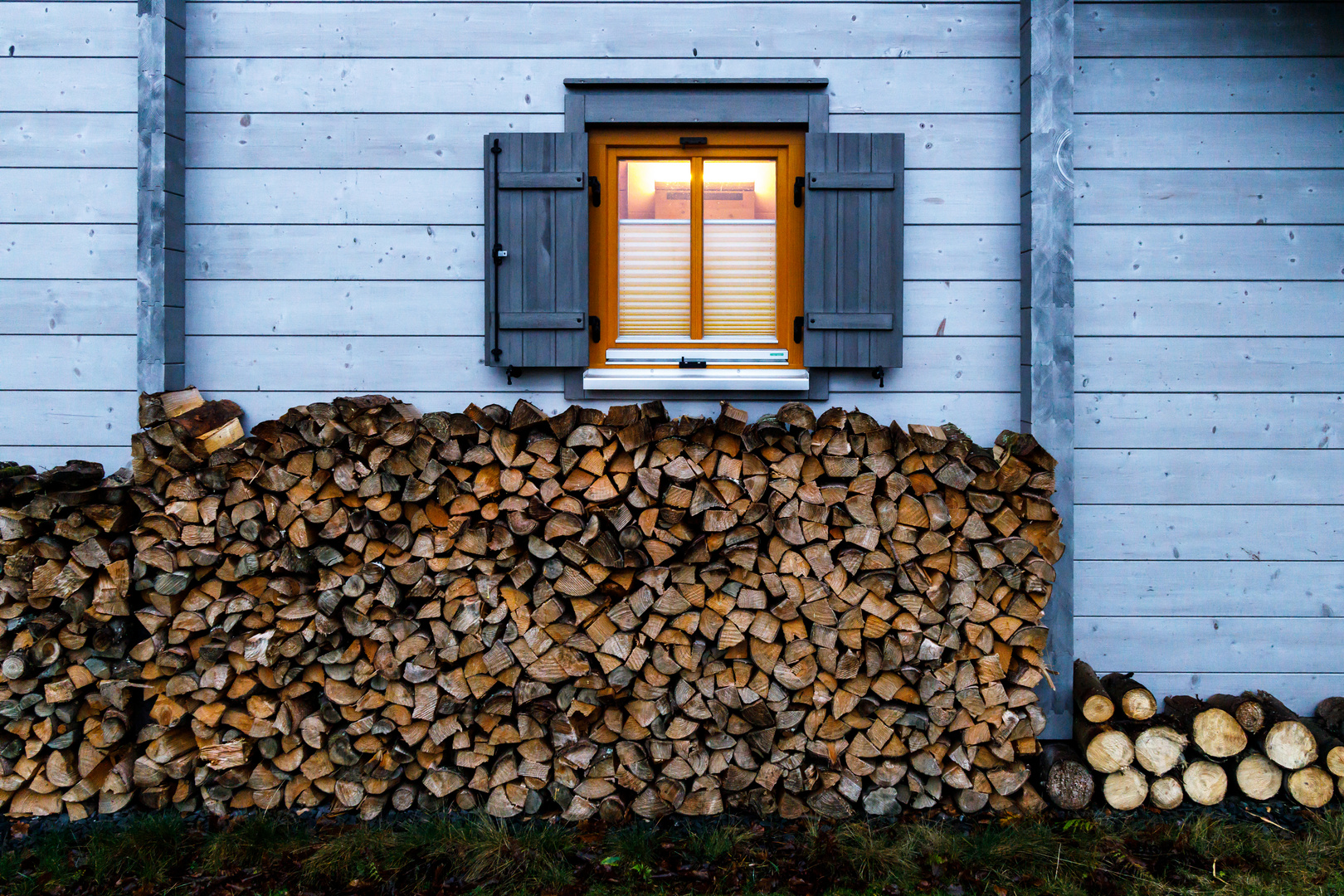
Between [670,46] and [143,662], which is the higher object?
[670,46]

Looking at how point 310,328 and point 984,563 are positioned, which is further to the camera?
point 310,328

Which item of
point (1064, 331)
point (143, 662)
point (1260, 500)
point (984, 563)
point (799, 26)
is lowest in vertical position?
point (143, 662)

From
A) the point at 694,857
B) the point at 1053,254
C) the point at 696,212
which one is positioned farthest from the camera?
the point at 696,212

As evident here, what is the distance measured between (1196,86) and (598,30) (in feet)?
8.76

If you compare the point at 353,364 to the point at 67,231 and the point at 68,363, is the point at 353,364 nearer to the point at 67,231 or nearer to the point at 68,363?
the point at 68,363

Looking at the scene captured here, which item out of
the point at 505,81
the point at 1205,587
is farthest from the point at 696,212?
the point at 1205,587

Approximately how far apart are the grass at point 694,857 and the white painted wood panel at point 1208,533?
1.08 meters

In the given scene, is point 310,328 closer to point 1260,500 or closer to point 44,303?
point 44,303

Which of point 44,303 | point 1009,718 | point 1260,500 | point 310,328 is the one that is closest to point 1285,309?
point 1260,500

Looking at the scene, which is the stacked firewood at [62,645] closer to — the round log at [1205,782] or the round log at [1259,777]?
the round log at [1205,782]

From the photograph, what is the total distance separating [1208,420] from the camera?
11.7ft

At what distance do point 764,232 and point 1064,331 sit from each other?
4.49 ft

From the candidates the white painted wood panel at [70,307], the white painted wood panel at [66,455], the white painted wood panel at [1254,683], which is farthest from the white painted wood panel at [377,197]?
the white painted wood panel at [1254,683]

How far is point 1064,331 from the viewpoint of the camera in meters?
3.41
